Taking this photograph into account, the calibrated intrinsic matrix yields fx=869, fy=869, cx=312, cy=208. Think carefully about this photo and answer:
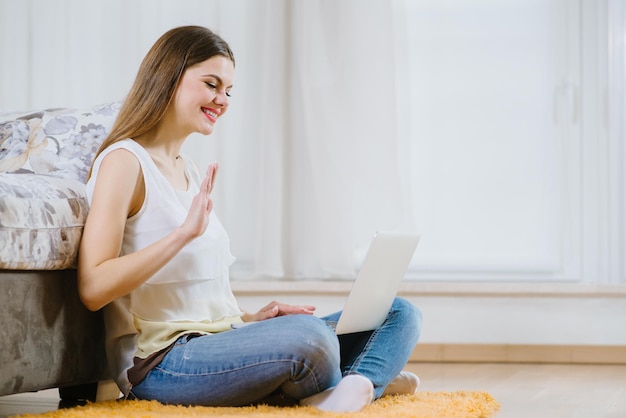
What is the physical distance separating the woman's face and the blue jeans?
42 cm

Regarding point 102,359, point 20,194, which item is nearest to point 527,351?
point 102,359

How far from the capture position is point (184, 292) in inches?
64.4

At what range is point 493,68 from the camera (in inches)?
127

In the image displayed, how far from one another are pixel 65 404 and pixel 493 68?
2.09m

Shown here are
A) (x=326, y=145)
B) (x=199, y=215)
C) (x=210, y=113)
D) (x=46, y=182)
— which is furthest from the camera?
(x=326, y=145)

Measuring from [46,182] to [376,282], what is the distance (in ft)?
2.14

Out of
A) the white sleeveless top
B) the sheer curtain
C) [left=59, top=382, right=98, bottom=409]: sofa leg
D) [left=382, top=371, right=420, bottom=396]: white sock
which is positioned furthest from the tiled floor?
the sheer curtain

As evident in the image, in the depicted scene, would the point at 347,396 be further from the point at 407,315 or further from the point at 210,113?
the point at 210,113

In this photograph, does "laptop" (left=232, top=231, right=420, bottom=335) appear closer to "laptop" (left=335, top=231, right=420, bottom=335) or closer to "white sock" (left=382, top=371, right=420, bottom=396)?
"laptop" (left=335, top=231, right=420, bottom=335)

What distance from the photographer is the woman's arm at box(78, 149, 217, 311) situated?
1496 millimetres

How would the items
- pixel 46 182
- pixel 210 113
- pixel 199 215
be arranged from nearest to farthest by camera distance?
pixel 199 215, pixel 46 182, pixel 210 113

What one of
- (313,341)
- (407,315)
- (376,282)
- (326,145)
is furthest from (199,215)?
(326,145)

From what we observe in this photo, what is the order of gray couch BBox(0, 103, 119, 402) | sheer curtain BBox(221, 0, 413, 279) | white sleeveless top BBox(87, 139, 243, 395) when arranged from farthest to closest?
sheer curtain BBox(221, 0, 413, 279) → white sleeveless top BBox(87, 139, 243, 395) → gray couch BBox(0, 103, 119, 402)

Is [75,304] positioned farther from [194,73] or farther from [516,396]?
[516,396]
